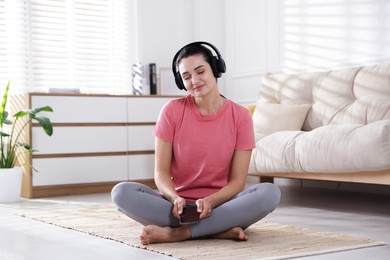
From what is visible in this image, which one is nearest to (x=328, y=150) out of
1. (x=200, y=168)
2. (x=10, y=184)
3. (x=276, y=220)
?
(x=276, y=220)

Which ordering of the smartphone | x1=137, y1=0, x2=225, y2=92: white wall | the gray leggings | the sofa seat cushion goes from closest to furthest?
the smartphone, the gray leggings, the sofa seat cushion, x1=137, y1=0, x2=225, y2=92: white wall

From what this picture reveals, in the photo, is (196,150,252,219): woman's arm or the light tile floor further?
(196,150,252,219): woman's arm

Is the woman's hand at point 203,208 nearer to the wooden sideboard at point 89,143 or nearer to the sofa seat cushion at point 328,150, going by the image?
the sofa seat cushion at point 328,150

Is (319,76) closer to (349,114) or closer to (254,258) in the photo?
(349,114)

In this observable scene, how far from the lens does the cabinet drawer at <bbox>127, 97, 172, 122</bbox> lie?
4980mm

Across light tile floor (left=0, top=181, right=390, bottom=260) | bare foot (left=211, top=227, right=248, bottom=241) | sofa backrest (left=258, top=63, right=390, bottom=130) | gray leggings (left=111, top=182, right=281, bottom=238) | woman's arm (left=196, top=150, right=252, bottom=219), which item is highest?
sofa backrest (left=258, top=63, right=390, bottom=130)

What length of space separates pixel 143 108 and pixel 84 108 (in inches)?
20.8

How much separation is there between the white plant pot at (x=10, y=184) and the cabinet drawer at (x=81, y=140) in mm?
248

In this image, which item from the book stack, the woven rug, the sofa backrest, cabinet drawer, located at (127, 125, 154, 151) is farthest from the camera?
the book stack

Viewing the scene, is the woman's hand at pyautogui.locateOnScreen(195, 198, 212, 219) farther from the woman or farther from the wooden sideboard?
the wooden sideboard

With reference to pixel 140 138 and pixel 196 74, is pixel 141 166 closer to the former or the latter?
pixel 140 138

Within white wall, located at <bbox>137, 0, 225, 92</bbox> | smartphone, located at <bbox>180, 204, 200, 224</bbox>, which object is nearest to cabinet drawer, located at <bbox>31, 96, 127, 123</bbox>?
white wall, located at <bbox>137, 0, 225, 92</bbox>

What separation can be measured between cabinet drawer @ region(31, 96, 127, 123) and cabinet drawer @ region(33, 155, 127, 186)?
0.29 m

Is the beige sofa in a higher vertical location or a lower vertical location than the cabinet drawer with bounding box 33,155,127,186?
higher
